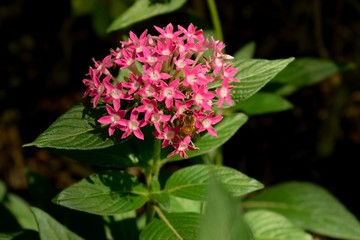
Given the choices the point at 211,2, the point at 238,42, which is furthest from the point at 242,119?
the point at 238,42

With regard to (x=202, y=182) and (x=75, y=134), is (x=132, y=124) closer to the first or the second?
(x=75, y=134)

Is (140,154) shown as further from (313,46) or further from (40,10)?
(40,10)

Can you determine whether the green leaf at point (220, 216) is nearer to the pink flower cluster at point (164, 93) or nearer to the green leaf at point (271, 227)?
the pink flower cluster at point (164, 93)

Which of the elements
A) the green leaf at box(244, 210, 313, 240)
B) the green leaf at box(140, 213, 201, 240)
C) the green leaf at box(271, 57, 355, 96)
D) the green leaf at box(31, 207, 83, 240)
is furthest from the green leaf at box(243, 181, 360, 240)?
the green leaf at box(31, 207, 83, 240)

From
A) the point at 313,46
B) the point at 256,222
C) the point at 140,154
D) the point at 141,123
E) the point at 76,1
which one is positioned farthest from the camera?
Answer: the point at 313,46

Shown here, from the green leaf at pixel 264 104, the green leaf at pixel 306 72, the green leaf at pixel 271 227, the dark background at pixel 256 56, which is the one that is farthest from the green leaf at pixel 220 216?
the dark background at pixel 256 56
